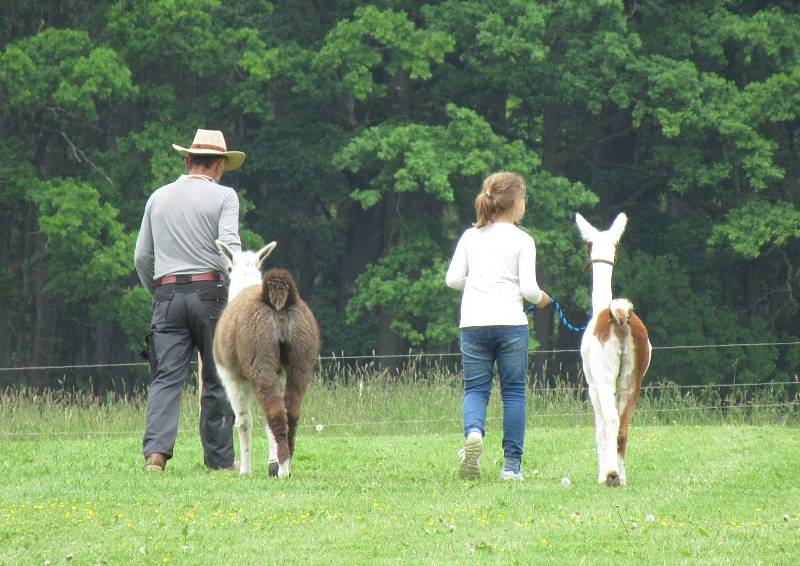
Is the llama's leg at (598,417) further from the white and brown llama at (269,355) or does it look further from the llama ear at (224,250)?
the llama ear at (224,250)

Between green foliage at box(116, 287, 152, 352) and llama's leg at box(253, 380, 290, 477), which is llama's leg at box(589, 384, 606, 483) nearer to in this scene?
llama's leg at box(253, 380, 290, 477)

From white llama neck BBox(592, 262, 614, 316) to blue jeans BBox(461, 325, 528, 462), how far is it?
50 centimetres

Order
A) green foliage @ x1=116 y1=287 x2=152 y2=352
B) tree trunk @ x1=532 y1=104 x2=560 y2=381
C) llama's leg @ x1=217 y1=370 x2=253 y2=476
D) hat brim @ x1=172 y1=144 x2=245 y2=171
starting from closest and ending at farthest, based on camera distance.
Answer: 1. llama's leg @ x1=217 y1=370 x2=253 y2=476
2. hat brim @ x1=172 y1=144 x2=245 y2=171
3. green foliage @ x1=116 y1=287 x2=152 y2=352
4. tree trunk @ x1=532 y1=104 x2=560 y2=381

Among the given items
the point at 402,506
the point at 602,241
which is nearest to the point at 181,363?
the point at 402,506

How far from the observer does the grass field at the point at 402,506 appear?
20.2 ft

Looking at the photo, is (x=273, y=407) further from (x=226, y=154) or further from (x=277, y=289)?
(x=226, y=154)

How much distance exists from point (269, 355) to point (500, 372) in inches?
58.3

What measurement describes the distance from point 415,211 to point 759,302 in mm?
8537

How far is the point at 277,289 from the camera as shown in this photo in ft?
29.2

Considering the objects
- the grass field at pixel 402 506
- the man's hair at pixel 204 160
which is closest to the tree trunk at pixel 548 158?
the grass field at pixel 402 506

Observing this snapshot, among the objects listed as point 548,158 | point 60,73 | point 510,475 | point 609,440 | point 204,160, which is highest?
point 60,73

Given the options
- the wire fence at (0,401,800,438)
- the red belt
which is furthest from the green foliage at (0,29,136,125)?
the red belt

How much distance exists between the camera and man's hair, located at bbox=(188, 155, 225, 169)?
32.0ft

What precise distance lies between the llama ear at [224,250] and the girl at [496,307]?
1.50 m
